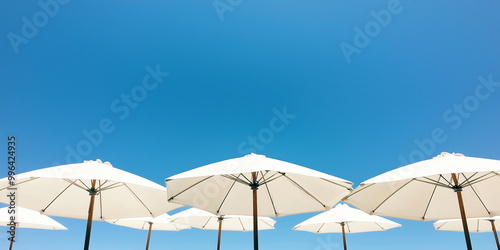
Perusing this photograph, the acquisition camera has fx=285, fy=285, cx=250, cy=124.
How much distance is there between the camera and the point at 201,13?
36.7 ft

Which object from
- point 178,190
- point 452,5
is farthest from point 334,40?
point 178,190

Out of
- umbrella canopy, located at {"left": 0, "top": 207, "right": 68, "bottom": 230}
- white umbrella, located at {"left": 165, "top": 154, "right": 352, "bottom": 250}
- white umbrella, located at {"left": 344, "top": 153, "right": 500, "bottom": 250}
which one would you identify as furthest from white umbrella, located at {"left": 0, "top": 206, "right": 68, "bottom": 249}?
white umbrella, located at {"left": 344, "top": 153, "right": 500, "bottom": 250}

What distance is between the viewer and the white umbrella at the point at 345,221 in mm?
8844

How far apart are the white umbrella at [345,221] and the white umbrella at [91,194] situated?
4966 mm

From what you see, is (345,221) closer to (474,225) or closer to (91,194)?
(474,225)

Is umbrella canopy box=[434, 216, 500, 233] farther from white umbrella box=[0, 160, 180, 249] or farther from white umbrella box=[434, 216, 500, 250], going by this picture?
white umbrella box=[0, 160, 180, 249]

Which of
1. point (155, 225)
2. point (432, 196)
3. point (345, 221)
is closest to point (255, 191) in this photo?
point (432, 196)

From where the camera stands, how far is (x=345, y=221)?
8719mm

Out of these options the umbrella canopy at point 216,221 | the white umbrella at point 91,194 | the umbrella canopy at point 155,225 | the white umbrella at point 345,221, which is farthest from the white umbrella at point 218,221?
the white umbrella at point 91,194

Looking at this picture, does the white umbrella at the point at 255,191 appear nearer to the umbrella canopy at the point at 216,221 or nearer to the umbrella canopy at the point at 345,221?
the umbrella canopy at the point at 345,221

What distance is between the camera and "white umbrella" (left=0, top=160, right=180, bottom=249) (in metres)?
5.14

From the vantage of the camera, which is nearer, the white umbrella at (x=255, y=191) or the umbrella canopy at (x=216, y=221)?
the white umbrella at (x=255, y=191)

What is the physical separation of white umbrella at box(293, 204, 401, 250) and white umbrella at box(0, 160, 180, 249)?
497cm

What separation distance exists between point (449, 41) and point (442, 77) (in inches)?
65.6
